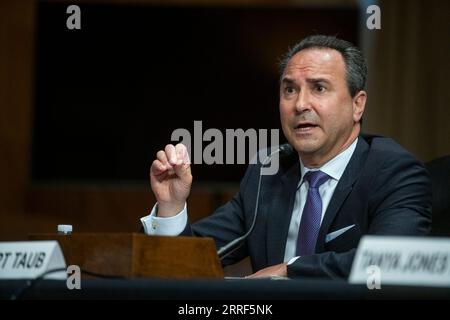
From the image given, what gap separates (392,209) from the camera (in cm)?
198

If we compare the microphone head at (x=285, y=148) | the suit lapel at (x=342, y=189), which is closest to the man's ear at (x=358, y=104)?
the suit lapel at (x=342, y=189)

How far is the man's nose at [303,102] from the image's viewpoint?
217 centimetres

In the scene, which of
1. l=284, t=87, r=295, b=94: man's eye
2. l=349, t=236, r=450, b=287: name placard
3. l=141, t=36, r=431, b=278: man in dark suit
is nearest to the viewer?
l=349, t=236, r=450, b=287: name placard

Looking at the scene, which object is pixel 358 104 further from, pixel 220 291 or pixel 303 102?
pixel 220 291

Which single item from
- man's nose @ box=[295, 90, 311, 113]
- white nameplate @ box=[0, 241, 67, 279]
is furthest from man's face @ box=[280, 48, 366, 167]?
white nameplate @ box=[0, 241, 67, 279]

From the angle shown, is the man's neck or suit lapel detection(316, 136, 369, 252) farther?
the man's neck

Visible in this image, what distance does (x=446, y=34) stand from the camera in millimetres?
4871

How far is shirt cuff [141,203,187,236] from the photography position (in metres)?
2.11

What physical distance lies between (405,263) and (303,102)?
940mm

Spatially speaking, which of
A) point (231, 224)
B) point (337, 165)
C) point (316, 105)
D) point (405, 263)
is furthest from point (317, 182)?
point (405, 263)

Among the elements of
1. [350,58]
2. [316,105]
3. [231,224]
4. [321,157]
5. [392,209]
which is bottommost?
[231,224]

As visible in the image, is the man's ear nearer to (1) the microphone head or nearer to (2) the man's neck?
(2) the man's neck
